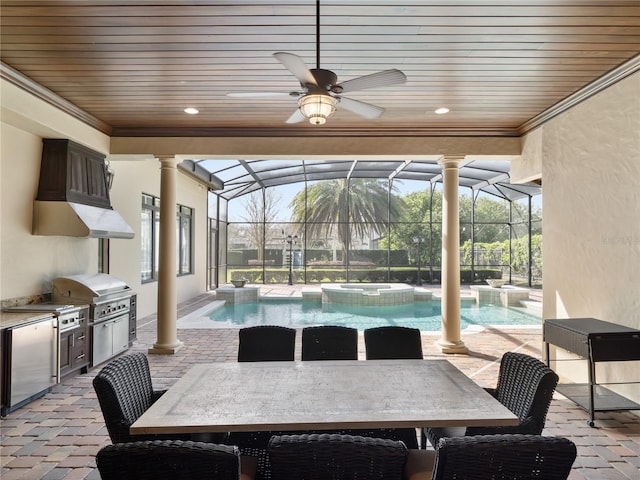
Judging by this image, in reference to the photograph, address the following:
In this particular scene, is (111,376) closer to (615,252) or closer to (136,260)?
(615,252)

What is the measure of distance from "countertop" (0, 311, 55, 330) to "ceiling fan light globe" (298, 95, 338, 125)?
3.27 meters

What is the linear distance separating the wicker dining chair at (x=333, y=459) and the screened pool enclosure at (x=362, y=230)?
12.6m

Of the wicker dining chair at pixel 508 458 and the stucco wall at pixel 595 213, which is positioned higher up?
the stucco wall at pixel 595 213

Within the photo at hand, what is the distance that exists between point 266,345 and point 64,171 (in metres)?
3.57

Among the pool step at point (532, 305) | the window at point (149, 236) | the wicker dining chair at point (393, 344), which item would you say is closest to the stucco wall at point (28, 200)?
the window at point (149, 236)

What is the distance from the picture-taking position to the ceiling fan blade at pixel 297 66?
2175mm

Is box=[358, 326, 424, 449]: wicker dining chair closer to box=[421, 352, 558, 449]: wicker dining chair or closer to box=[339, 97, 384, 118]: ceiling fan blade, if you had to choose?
box=[421, 352, 558, 449]: wicker dining chair

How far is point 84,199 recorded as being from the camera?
5.14 m

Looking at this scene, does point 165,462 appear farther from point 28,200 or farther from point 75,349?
point 28,200

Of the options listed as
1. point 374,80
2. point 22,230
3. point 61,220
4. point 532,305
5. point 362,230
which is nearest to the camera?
point 374,80

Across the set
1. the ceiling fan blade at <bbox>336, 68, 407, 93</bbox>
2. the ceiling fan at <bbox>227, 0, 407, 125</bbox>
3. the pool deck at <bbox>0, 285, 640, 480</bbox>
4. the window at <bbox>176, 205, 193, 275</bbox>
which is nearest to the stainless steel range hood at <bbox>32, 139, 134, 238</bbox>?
the pool deck at <bbox>0, 285, 640, 480</bbox>

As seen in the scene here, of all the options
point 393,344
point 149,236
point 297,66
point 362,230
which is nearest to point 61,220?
point 297,66

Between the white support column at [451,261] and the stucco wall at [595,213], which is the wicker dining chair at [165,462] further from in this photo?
the white support column at [451,261]

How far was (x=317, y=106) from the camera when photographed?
2.56 metres
